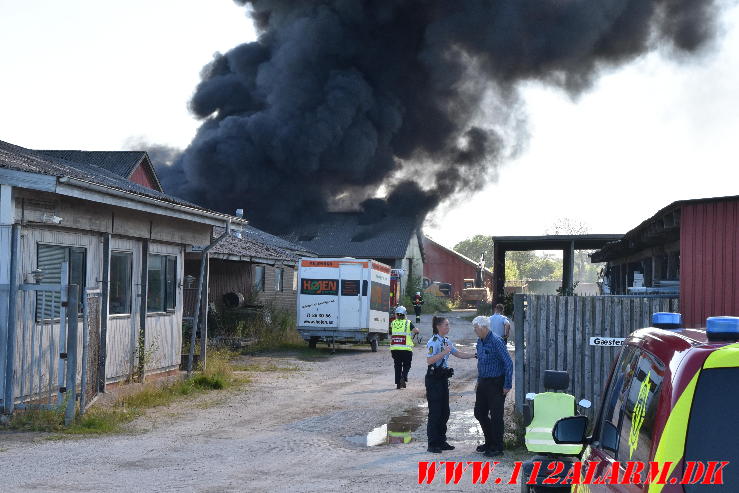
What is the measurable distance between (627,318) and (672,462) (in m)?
8.42

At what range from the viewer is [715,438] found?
287cm

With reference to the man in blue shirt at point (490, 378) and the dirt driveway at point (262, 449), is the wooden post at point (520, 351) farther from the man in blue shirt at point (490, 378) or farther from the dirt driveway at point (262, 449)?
the man in blue shirt at point (490, 378)

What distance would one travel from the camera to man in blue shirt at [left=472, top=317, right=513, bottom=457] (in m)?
10.2

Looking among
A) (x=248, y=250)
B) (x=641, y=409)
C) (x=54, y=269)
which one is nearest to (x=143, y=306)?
(x=54, y=269)

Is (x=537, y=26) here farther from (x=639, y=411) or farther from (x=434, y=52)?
(x=639, y=411)

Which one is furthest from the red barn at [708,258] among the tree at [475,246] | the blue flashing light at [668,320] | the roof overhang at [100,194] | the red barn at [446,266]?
the tree at [475,246]

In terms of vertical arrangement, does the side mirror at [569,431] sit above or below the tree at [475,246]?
below

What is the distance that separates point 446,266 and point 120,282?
59.4 metres

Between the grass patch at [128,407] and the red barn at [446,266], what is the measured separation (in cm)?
5241

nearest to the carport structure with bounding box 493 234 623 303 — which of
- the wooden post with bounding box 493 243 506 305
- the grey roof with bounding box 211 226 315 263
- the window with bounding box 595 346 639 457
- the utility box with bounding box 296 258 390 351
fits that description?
the wooden post with bounding box 493 243 506 305

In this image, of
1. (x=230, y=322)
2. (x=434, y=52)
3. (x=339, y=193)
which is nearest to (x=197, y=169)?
(x=339, y=193)

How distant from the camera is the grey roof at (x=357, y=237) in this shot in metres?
59.7

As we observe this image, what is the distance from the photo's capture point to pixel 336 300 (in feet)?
84.5

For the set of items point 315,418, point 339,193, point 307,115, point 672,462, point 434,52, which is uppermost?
point 434,52
